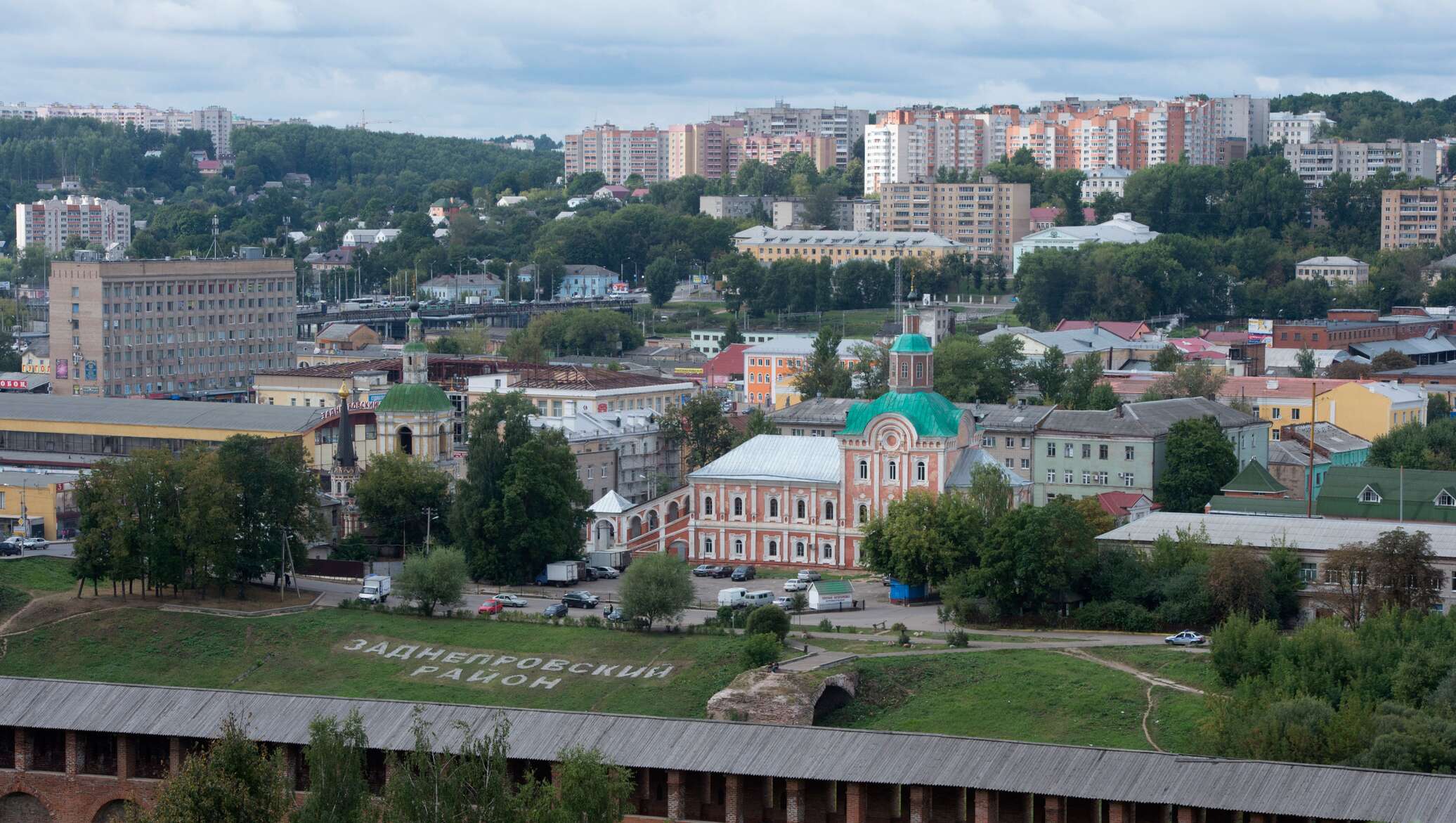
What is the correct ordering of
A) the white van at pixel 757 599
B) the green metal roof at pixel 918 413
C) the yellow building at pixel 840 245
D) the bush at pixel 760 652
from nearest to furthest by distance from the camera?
the bush at pixel 760 652 < the white van at pixel 757 599 < the green metal roof at pixel 918 413 < the yellow building at pixel 840 245

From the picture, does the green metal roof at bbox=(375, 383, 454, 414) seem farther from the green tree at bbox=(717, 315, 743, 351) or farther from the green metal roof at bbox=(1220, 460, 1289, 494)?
the green tree at bbox=(717, 315, 743, 351)

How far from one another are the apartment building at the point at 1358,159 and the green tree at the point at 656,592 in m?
119

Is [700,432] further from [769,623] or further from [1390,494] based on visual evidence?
[1390,494]

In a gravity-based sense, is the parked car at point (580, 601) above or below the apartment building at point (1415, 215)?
below

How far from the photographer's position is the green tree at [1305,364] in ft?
320

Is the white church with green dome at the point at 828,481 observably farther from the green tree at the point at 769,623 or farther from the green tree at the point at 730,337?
the green tree at the point at 730,337

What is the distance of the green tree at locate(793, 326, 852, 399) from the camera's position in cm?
8675

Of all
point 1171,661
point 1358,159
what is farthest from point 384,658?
point 1358,159

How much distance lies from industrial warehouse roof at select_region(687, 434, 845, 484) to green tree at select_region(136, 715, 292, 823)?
102 feet

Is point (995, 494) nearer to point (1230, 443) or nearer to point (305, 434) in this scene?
point (1230, 443)

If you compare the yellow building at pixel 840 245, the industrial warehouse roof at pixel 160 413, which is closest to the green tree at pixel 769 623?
the industrial warehouse roof at pixel 160 413

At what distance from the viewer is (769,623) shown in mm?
53062

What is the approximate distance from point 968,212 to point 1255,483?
8934cm

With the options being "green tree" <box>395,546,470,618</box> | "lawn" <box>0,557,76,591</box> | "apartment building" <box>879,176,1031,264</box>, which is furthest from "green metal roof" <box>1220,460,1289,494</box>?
"apartment building" <box>879,176,1031,264</box>
